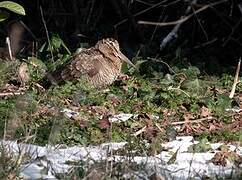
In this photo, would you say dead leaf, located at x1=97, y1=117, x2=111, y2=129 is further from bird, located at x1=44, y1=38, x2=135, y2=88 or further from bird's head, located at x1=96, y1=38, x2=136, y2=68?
bird's head, located at x1=96, y1=38, x2=136, y2=68

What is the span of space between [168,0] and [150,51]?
1.12 metres

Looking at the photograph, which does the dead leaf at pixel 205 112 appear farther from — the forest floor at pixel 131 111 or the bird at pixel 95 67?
the bird at pixel 95 67

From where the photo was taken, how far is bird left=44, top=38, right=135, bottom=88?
7.92 m

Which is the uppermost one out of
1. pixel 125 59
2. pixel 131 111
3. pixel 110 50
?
pixel 110 50

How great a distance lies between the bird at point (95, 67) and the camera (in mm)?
7918

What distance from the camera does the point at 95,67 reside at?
8016 millimetres

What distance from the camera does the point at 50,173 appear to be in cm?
532

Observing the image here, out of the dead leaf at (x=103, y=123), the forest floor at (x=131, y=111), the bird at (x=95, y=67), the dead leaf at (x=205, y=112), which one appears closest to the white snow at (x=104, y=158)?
the forest floor at (x=131, y=111)

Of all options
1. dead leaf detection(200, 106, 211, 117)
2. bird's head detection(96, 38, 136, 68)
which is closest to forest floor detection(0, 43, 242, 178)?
dead leaf detection(200, 106, 211, 117)

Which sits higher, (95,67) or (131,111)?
(95,67)

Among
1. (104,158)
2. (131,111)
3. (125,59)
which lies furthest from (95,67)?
(104,158)

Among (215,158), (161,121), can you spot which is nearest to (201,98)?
(161,121)

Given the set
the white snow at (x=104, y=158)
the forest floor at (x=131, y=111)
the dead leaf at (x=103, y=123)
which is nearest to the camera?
the white snow at (x=104, y=158)

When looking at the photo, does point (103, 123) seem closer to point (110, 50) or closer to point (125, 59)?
point (110, 50)
